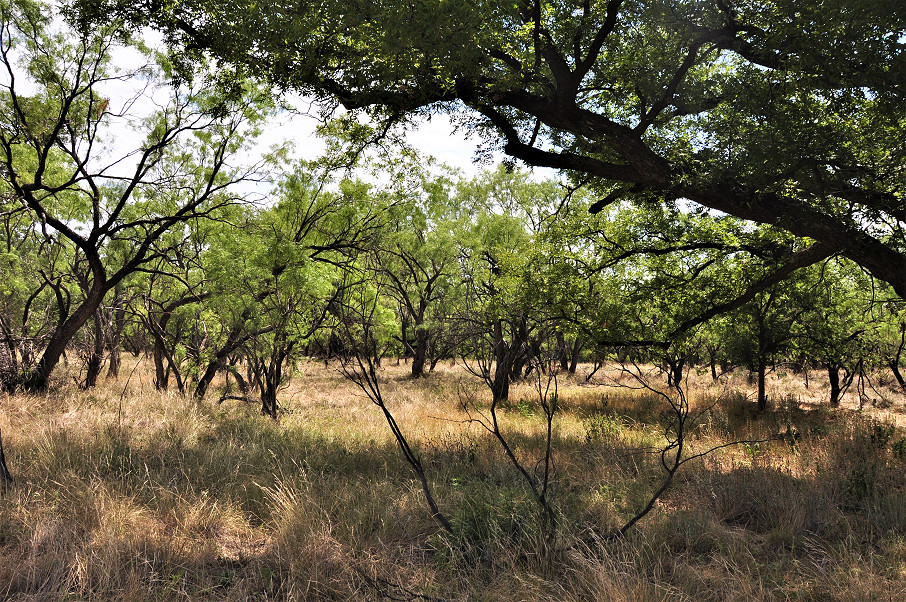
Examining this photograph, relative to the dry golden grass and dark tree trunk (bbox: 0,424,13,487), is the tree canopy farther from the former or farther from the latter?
dark tree trunk (bbox: 0,424,13,487)

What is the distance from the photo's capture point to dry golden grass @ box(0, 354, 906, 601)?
131 inches

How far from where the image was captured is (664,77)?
279 inches

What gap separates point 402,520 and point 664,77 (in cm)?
714

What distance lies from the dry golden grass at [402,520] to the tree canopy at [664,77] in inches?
140

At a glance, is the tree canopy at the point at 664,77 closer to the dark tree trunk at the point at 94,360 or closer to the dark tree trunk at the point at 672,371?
the dark tree trunk at the point at 672,371

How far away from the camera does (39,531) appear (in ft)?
12.6

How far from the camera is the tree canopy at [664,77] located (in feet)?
16.5

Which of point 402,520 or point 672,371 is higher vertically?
point 672,371

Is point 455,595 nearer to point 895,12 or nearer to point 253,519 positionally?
point 253,519

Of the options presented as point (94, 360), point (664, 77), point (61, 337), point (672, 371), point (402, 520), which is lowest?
point (402, 520)

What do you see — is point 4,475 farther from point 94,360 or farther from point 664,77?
point 664,77

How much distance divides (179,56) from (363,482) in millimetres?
7212

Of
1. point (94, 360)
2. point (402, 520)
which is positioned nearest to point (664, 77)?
point (402, 520)

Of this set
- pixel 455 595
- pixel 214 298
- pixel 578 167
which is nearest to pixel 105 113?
pixel 214 298
